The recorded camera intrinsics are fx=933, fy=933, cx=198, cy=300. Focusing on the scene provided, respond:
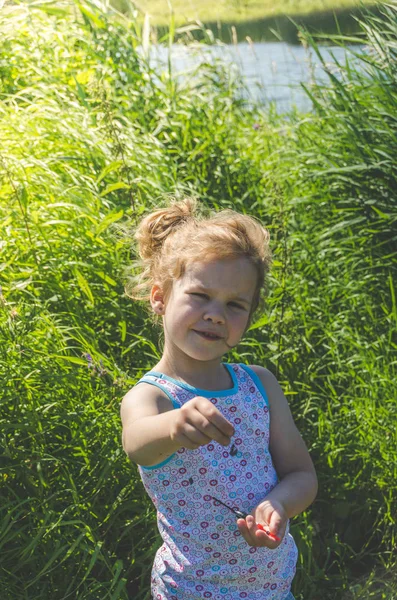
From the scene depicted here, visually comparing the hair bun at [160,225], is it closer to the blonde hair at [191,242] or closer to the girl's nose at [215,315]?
the blonde hair at [191,242]

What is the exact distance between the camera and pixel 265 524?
1926 millimetres

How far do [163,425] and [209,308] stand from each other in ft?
1.13

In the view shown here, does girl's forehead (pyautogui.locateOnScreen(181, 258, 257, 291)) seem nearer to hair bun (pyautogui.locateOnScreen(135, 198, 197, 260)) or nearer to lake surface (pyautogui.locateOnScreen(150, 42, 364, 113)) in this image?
hair bun (pyautogui.locateOnScreen(135, 198, 197, 260))

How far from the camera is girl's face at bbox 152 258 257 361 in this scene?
2.09 m

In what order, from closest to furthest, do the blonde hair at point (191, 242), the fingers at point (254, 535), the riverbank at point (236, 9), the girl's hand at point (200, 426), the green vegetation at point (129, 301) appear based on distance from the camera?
the girl's hand at point (200, 426), the fingers at point (254, 535), the blonde hair at point (191, 242), the green vegetation at point (129, 301), the riverbank at point (236, 9)

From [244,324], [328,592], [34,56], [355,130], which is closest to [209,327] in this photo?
[244,324]

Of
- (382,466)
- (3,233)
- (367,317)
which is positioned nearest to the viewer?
(382,466)

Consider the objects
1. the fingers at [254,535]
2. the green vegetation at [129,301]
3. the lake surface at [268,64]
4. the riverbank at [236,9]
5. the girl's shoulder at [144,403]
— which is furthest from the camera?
the riverbank at [236,9]

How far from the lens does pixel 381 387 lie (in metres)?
3.47

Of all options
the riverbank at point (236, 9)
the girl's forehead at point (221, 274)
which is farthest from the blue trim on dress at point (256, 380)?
the riverbank at point (236, 9)

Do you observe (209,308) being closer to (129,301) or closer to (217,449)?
(217,449)

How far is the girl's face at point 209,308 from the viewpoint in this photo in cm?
209

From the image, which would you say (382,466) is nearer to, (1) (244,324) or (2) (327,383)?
(2) (327,383)

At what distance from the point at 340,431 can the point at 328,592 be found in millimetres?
585
